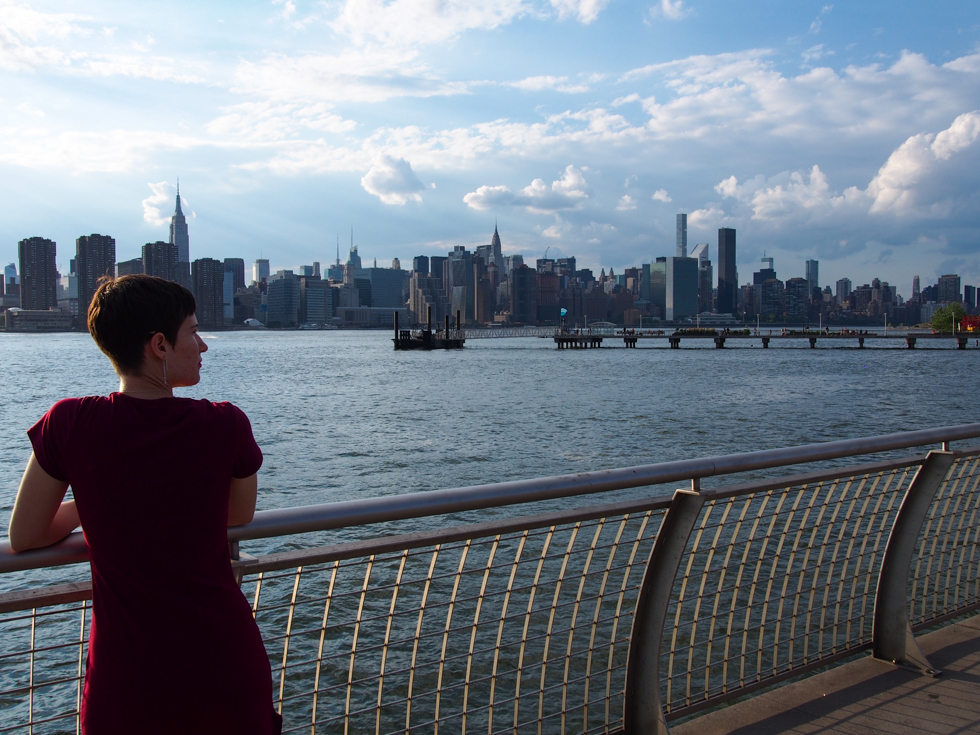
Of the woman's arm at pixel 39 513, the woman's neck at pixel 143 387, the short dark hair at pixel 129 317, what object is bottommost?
the woman's arm at pixel 39 513

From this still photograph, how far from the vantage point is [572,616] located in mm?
6273

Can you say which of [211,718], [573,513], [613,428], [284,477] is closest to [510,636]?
[573,513]

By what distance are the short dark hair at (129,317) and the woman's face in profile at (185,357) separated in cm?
3

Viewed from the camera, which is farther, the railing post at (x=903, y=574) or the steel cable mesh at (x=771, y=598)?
the railing post at (x=903, y=574)

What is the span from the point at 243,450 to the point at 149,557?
317 mm

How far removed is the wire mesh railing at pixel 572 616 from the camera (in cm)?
279

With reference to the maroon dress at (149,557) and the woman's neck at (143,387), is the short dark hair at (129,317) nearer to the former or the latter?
the woman's neck at (143,387)

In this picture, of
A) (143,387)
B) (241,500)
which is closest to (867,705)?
(241,500)

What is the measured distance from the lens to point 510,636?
9117mm

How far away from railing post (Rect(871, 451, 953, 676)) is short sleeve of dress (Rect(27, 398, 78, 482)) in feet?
12.7

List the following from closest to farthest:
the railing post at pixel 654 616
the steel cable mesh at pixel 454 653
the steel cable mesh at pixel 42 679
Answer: the railing post at pixel 654 616 → the steel cable mesh at pixel 454 653 → the steel cable mesh at pixel 42 679

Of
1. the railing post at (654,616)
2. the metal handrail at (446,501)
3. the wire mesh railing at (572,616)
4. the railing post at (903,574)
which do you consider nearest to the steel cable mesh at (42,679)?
the wire mesh railing at (572,616)

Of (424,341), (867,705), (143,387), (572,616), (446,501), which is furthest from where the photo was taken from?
(424,341)

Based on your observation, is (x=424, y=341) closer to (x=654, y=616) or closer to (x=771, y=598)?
(x=771, y=598)
